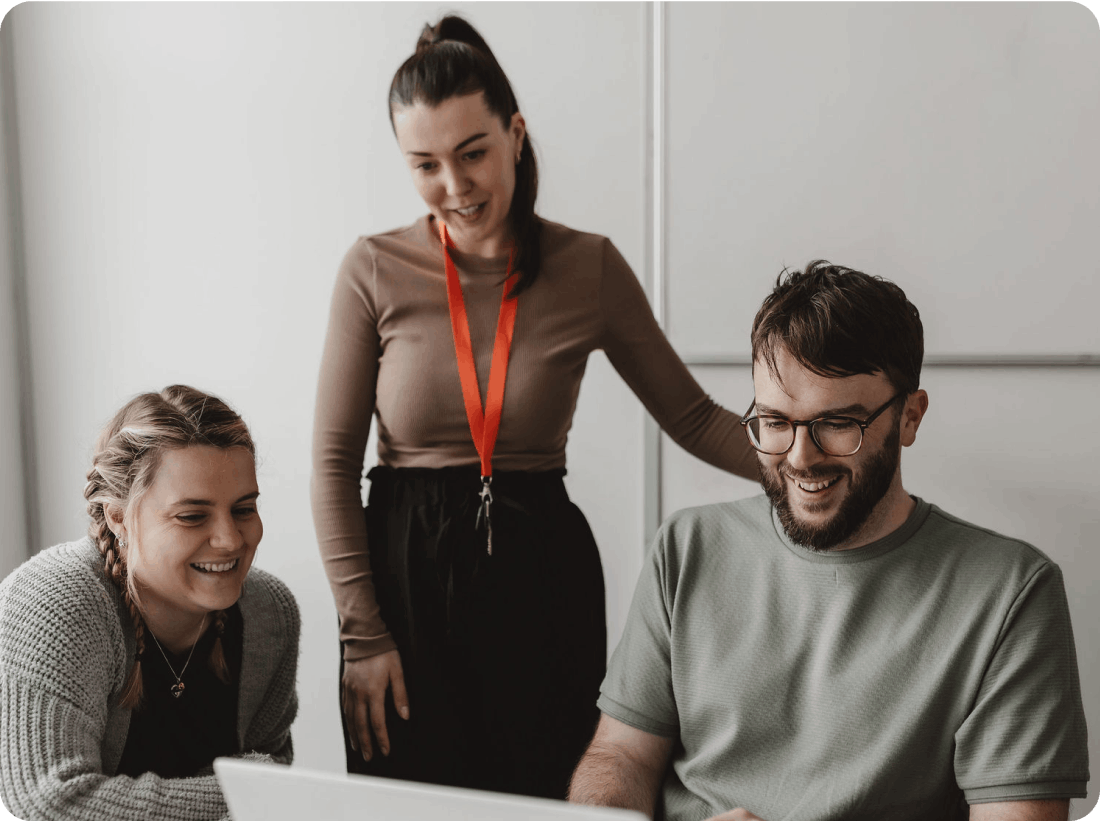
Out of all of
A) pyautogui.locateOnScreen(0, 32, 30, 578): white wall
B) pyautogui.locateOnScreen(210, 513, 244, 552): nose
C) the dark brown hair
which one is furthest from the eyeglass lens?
pyautogui.locateOnScreen(0, 32, 30, 578): white wall

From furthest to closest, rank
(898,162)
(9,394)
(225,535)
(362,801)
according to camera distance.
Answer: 1. (9,394)
2. (898,162)
3. (225,535)
4. (362,801)

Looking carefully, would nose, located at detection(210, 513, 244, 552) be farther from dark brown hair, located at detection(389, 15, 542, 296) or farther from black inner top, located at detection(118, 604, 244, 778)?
dark brown hair, located at detection(389, 15, 542, 296)

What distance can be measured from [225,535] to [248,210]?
3.97 feet

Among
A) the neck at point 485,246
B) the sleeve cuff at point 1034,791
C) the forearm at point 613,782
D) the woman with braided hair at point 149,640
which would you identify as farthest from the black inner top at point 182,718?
the sleeve cuff at point 1034,791

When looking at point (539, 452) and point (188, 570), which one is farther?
point (539, 452)

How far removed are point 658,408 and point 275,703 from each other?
0.83 metres

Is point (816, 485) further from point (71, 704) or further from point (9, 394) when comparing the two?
point (9, 394)

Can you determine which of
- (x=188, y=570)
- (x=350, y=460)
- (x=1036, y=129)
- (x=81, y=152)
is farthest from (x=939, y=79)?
(x=81, y=152)

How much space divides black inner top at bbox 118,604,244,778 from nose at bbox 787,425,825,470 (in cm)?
89

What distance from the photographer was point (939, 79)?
6.37 ft

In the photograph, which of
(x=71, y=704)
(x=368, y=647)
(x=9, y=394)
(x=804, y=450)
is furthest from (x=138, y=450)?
(x=9, y=394)

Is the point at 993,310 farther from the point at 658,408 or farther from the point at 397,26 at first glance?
the point at 397,26

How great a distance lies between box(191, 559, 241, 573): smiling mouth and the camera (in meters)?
1.40

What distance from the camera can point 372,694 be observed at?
1565mm
